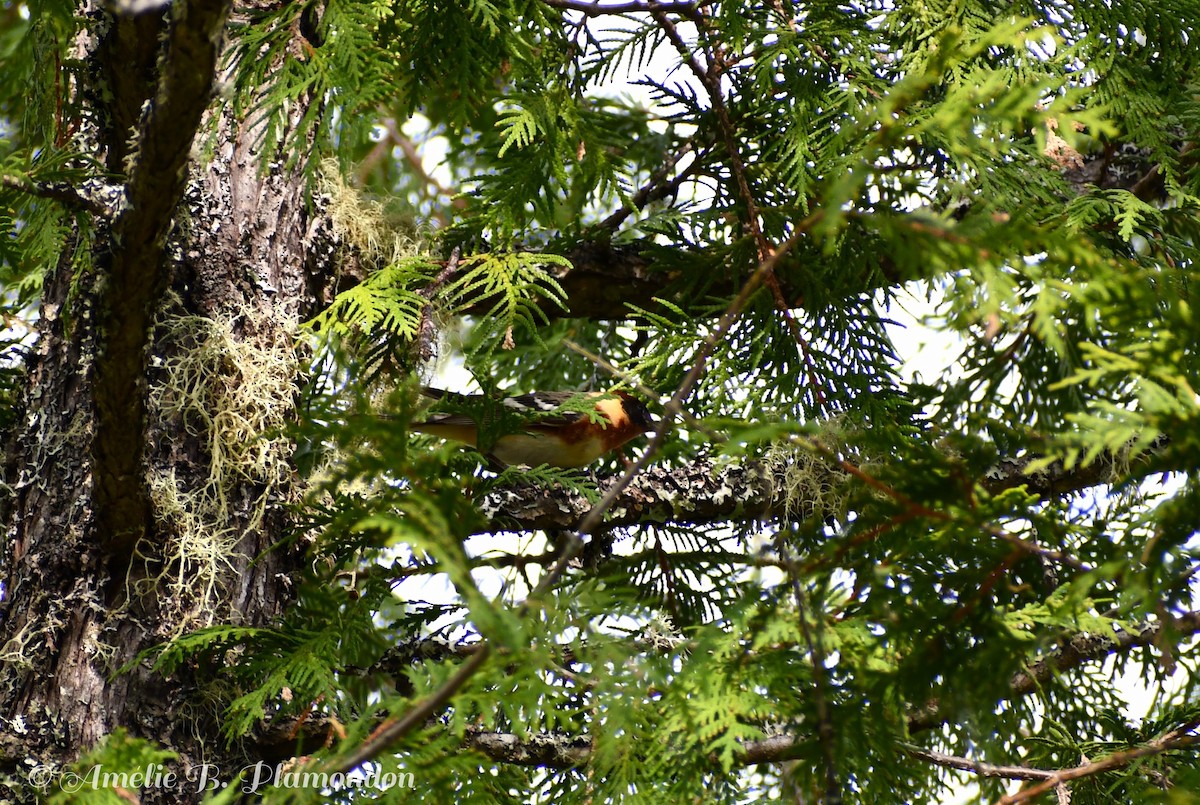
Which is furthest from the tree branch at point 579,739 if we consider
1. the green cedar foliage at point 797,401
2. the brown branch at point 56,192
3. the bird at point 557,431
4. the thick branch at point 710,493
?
the brown branch at point 56,192

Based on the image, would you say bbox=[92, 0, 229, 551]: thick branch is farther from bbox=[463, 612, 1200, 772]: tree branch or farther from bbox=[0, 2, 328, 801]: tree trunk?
bbox=[463, 612, 1200, 772]: tree branch

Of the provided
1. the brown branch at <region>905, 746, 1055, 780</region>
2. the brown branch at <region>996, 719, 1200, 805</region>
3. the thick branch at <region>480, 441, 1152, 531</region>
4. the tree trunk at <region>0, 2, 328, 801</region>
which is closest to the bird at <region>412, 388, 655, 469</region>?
the thick branch at <region>480, 441, 1152, 531</region>

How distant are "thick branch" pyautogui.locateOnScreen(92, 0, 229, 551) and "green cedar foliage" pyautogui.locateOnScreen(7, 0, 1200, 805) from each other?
32cm

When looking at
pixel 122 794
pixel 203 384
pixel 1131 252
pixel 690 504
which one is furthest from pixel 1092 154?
pixel 122 794

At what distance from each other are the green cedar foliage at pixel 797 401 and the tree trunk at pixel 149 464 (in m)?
0.16

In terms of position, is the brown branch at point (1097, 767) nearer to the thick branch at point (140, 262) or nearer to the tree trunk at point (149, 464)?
the tree trunk at point (149, 464)

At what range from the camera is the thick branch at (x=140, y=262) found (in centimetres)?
205

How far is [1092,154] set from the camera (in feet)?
13.2

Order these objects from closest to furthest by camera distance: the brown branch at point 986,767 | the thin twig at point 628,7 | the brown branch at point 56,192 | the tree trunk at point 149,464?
the brown branch at point 56,192, the brown branch at point 986,767, the tree trunk at point 149,464, the thin twig at point 628,7

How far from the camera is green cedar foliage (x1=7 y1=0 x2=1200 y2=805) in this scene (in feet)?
5.98

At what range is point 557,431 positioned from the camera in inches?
153

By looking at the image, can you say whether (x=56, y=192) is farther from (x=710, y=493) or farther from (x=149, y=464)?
(x=710, y=493)

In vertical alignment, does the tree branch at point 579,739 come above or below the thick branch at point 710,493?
below

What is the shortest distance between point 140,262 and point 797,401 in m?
1.78
